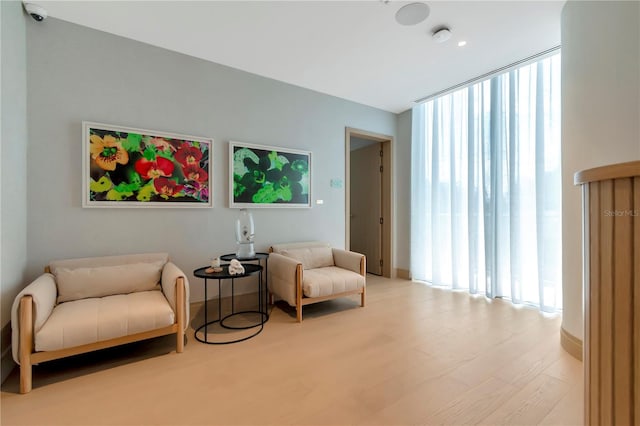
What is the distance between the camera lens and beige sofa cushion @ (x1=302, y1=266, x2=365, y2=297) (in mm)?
2945

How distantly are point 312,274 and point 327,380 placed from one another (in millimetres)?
1406

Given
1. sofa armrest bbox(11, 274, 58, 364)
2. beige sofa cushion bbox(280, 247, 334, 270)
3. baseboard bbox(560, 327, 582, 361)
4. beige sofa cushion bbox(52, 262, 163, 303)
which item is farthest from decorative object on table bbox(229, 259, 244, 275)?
baseboard bbox(560, 327, 582, 361)

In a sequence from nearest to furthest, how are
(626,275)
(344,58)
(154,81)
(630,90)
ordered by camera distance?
(626,275), (630,90), (154,81), (344,58)

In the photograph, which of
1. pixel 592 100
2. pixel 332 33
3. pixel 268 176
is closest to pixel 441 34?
pixel 332 33

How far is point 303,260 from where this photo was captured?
3523mm

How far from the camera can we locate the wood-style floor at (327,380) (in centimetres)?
157

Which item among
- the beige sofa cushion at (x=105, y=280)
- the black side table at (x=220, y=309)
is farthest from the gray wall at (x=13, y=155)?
the black side table at (x=220, y=309)

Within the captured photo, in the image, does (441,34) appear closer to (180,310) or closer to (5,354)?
(180,310)

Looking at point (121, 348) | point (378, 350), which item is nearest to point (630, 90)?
point (378, 350)

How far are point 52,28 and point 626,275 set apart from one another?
4.03 m

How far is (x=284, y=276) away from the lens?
3047 mm

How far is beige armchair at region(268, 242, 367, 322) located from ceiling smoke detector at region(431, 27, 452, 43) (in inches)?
93.5

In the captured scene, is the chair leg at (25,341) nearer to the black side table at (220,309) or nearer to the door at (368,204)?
the black side table at (220,309)

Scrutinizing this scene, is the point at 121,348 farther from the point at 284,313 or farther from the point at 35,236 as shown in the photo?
the point at 284,313
